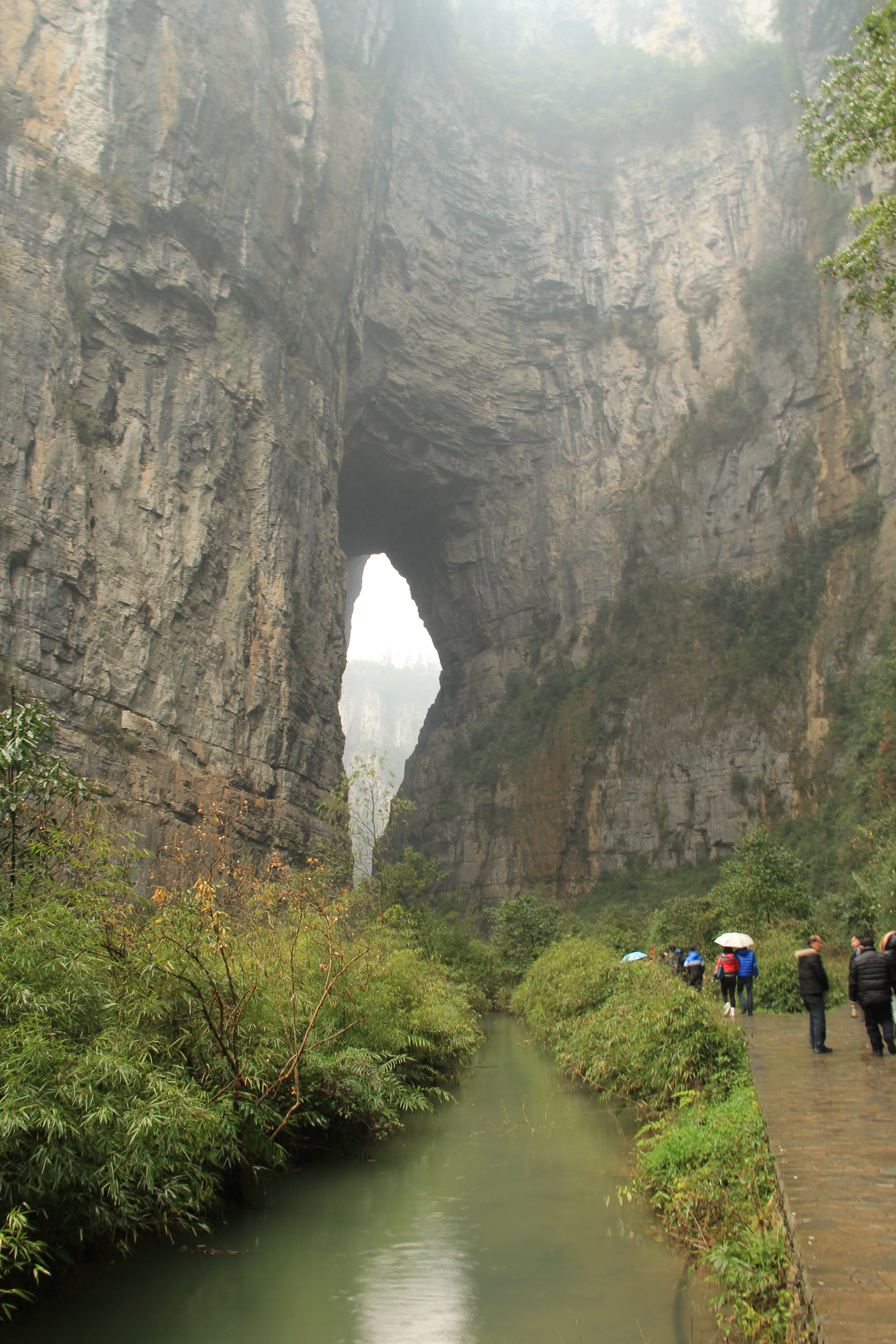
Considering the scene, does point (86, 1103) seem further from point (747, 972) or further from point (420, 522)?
point (420, 522)

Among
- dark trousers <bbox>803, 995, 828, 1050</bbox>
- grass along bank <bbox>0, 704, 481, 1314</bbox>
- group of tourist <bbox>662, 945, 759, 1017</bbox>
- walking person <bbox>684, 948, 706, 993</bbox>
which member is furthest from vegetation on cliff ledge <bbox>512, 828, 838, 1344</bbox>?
grass along bank <bbox>0, 704, 481, 1314</bbox>

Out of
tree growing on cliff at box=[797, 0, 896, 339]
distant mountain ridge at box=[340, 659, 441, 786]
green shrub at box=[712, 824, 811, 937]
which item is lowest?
green shrub at box=[712, 824, 811, 937]

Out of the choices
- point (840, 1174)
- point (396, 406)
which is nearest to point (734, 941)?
point (840, 1174)

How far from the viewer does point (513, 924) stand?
92.8 feet

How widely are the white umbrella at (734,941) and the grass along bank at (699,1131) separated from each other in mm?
877

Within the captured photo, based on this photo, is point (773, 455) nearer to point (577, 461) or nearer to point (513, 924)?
point (577, 461)

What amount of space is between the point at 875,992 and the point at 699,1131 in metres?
2.41

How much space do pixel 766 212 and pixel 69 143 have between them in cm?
3110

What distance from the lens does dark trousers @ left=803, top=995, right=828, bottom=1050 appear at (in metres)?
8.41

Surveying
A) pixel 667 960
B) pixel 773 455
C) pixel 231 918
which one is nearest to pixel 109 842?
pixel 231 918

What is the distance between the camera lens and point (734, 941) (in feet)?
40.4

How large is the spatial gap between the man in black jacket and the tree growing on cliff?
354 inches

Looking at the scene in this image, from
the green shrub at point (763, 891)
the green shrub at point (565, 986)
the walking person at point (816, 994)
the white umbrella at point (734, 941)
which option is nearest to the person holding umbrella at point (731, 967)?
the white umbrella at point (734, 941)

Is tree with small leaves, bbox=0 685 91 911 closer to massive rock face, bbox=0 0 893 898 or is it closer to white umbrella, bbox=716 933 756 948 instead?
white umbrella, bbox=716 933 756 948
